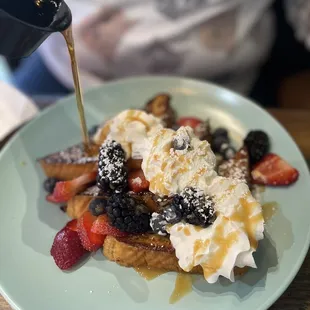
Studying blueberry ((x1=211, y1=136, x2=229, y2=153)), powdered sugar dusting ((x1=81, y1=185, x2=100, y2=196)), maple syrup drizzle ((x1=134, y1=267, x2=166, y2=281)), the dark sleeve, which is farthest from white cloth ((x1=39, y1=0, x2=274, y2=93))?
maple syrup drizzle ((x1=134, y1=267, x2=166, y2=281))

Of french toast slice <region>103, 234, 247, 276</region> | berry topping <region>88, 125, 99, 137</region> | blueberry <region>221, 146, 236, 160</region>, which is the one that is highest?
berry topping <region>88, 125, 99, 137</region>

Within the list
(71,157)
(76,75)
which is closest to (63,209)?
(71,157)

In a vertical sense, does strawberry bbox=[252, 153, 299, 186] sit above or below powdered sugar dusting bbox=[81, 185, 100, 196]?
below

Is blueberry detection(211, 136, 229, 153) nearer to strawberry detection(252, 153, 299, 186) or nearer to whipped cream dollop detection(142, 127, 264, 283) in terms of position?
strawberry detection(252, 153, 299, 186)

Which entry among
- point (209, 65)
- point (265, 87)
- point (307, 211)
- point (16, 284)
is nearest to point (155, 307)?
point (16, 284)

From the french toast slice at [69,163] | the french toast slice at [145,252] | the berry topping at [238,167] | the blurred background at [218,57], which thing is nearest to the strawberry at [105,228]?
the french toast slice at [145,252]

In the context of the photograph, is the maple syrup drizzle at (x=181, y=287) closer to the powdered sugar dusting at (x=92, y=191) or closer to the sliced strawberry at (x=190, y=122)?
the powdered sugar dusting at (x=92, y=191)

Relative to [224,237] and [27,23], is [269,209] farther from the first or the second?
[27,23]
